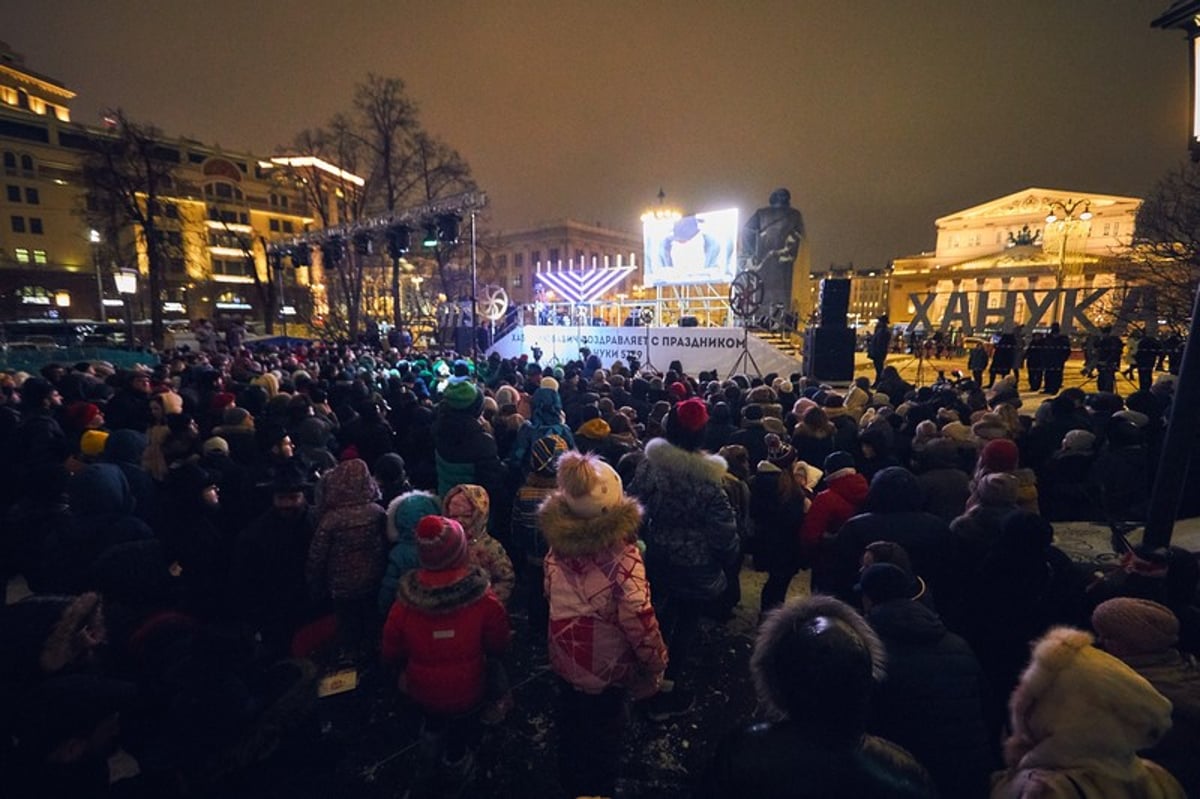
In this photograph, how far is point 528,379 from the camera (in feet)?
30.0

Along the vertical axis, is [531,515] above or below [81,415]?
below

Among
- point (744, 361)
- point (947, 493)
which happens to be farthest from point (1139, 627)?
point (744, 361)

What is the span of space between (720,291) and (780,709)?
29.2 meters

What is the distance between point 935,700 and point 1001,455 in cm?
232

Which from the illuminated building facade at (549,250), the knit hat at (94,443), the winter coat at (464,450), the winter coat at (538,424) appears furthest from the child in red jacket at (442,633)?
the illuminated building facade at (549,250)

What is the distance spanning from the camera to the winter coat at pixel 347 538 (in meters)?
3.30

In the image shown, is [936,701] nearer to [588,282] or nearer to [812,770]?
[812,770]

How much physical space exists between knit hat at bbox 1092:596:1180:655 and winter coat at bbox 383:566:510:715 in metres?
2.54

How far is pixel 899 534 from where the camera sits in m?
3.13

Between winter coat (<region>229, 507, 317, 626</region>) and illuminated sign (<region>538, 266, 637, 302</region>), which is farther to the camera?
illuminated sign (<region>538, 266, 637, 302</region>)

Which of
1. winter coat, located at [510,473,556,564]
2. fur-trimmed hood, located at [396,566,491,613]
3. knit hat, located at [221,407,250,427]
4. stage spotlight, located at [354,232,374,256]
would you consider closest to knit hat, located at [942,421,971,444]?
winter coat, located at [510,473,556,564]

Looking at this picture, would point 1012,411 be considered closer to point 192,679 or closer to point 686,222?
point 192,679

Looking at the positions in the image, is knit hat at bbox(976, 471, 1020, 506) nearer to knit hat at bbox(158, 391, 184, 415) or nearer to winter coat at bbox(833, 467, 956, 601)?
winter coat at bbox(833, 467, 956, 601)

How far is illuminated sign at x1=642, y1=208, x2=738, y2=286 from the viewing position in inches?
850
